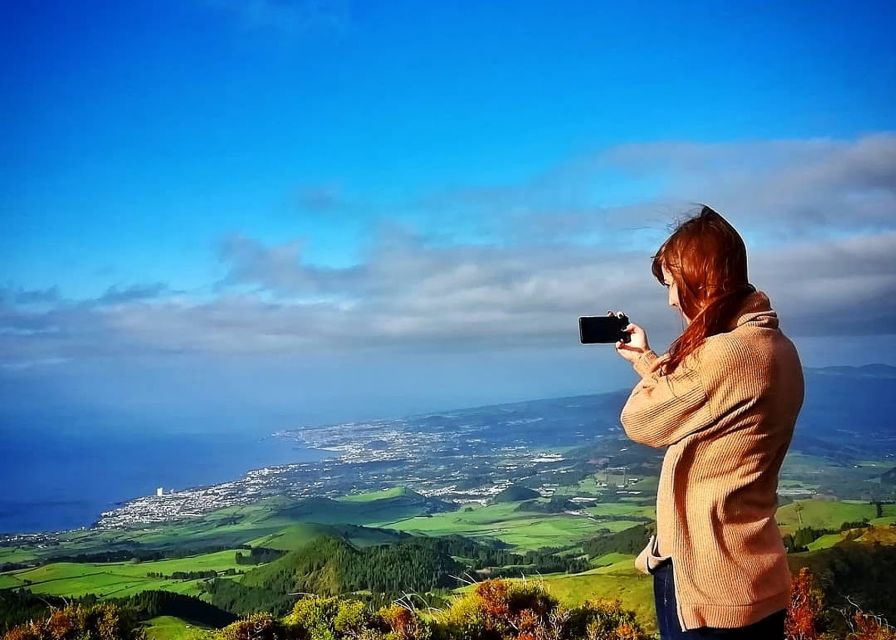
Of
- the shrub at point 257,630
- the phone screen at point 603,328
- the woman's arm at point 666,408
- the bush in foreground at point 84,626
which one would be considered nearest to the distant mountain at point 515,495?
the shrub at point 257,630

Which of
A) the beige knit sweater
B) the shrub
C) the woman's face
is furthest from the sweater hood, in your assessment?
the shrub

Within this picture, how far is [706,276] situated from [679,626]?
746 millimetres

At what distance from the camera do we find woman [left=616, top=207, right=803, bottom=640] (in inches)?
60.5

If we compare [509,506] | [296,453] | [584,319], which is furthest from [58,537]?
[584,319]

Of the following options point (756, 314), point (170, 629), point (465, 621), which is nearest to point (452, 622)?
point (465, 621)

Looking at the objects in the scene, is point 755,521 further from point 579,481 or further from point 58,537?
point 58,537

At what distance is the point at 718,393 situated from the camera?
153 cm

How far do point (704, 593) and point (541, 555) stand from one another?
115 inches

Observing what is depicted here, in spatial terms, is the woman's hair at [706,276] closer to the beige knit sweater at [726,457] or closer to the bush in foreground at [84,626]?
the beige knit sweater at [726,457]

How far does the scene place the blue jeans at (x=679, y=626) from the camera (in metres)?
1.61

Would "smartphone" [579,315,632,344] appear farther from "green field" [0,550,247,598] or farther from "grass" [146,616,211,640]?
"green field" [0,550,247,598]

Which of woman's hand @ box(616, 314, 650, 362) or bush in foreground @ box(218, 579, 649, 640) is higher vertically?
woman's hand @ box(616, 314, 650, 362)

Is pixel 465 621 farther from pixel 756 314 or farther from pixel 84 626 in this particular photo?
pixel 756 314

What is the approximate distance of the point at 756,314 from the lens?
1.60m
